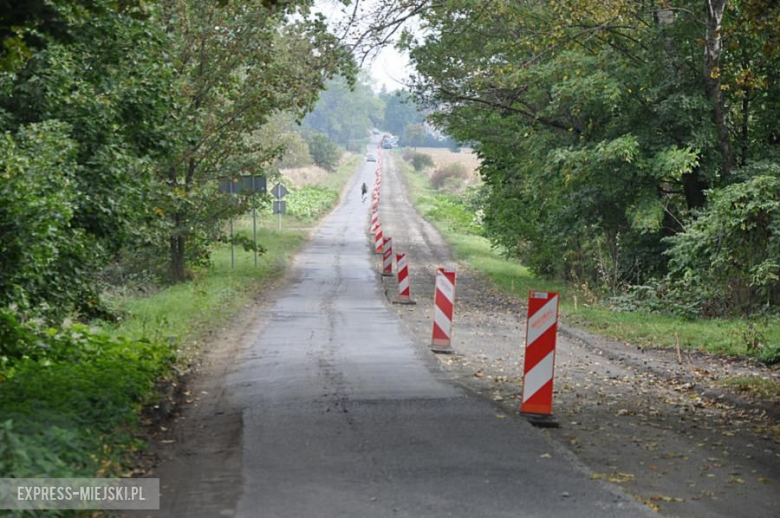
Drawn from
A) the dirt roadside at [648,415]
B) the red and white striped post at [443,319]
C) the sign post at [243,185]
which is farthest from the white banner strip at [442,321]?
the sign post at [243,185]

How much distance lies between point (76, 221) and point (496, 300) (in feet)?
44.3

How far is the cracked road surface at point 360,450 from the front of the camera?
6840mm

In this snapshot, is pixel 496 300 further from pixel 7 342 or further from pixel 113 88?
pixel 7 342

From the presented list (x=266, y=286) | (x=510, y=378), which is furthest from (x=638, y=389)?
(x=266, y=286)

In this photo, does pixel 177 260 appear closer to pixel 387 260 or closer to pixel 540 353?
pixel 387 260

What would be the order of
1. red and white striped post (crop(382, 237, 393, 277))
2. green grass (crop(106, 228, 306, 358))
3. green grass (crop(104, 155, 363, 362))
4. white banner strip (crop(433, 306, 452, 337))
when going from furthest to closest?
red and white striped post (crop(382, 237, 393, 277)) < green grass (crop(106, 228, 306, 358)) < green grass (crop(104, 155, 363, 362)) < white banner strip (crop(433, 306, 452, 337))

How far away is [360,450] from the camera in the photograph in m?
8.44

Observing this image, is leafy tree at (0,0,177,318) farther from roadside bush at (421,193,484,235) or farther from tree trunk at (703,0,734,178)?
roadside bush at (421,193,484,235)

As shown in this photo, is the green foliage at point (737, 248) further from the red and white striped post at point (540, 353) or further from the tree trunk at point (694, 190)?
the red and white striped post at point (540, 353)

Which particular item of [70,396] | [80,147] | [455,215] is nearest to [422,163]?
[455,215]

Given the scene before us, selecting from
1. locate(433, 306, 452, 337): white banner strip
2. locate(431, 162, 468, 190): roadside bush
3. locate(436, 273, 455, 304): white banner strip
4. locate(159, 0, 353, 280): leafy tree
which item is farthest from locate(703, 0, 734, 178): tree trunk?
locate(431, 162, 468, 190): roadside bush

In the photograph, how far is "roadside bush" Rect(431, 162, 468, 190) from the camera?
93000 mm

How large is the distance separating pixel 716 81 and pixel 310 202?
49385 mm

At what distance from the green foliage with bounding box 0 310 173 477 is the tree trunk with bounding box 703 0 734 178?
1248 cm
